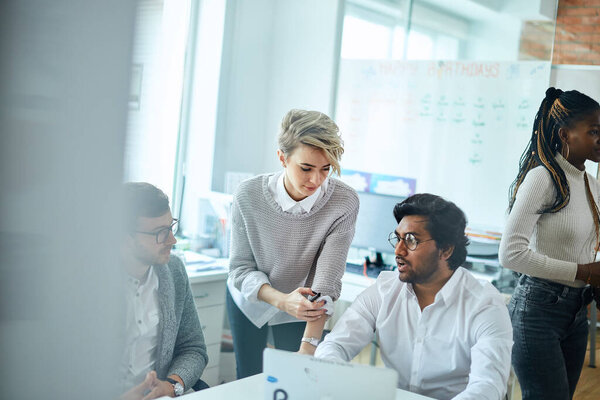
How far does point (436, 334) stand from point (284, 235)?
0.59 m

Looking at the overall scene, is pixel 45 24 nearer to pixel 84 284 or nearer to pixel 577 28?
pixel 84 284

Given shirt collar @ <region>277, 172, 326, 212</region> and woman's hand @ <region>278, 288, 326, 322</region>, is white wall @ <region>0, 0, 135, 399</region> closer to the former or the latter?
woman's hand @ <region>278, 288, 326, 322</region>

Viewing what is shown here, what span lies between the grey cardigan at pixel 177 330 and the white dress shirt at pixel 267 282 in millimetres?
195

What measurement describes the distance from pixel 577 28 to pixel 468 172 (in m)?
1.12

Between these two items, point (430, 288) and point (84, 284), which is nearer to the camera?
point (84, 284)

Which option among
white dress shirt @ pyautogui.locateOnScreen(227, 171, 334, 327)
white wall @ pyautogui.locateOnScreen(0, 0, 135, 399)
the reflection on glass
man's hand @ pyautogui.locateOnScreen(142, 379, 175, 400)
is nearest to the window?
→ white wall @ pyautogui.locateOnScreen(0, 0, 135, 399)

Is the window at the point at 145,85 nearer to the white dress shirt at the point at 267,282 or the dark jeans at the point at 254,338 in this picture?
the white dress shirt at the point at 267,282

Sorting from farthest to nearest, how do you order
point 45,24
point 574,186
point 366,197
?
point 366,197 → point 574,186 → point 45,24

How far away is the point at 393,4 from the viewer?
4.08m

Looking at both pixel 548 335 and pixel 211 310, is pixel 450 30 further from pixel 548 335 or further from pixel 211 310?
pixel 548 335

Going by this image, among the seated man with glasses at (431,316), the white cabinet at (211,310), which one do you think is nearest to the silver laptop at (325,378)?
the seated man with glasses at (431,316)

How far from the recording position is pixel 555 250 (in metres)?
1.80

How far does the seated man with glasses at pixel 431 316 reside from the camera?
4.98 ft

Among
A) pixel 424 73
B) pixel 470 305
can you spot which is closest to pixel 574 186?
pixel 470 305
